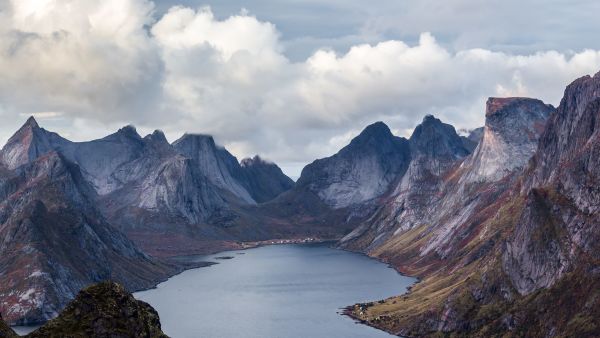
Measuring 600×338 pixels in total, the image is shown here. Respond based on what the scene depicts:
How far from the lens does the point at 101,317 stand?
110 meters

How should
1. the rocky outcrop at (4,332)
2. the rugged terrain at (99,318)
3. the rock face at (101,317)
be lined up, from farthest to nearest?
the rock face at (101,317)
the rugged terrain at (99,318)
the rocky outcrop at (4,332)

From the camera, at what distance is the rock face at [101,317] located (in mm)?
108062

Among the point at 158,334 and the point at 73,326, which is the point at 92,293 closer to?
the point at 73,326

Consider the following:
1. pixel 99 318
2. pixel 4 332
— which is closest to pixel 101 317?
pixel 99 318

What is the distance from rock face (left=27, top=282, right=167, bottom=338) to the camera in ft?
355

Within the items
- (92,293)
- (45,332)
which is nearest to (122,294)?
(92,293)

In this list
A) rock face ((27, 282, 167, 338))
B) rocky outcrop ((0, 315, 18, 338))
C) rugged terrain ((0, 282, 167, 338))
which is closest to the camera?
rocky outcrop ((0, 315, 18, 338))

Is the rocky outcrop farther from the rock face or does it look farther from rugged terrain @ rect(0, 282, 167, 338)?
the rock face

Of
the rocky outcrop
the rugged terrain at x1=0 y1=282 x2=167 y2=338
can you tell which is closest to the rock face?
the rugged terrain at x1=0 y1=282 x2=167 y2=338

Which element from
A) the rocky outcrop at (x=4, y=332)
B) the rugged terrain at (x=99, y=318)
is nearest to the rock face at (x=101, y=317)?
the rugged terrain at (x=99, y=318)

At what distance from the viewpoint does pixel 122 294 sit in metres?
112

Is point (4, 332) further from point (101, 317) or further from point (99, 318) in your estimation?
point (101, 317)

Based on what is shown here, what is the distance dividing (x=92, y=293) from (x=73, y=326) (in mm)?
5329

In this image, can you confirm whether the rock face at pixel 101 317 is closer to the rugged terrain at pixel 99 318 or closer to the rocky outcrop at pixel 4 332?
the rugged terrain at pixel 99 318
